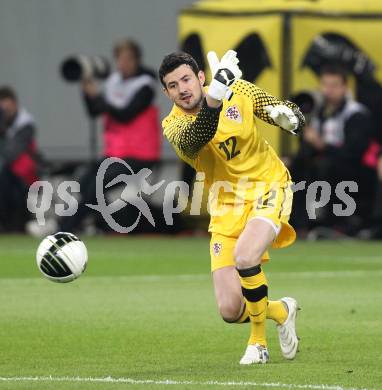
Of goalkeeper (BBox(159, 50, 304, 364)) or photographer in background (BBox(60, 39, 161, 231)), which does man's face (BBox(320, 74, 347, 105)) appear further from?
goalkeeper (BBox(159, 50, 304, 364))

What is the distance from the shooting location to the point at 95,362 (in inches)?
357

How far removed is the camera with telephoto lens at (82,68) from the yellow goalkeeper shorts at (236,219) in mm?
10015

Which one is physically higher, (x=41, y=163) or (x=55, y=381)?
(x=55, y=381)

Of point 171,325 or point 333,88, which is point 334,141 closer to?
point 333,88

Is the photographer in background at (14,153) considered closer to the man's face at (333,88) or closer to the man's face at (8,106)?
the man's face at (8,106)

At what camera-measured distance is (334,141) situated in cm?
1986

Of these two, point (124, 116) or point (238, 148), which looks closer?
point (238, 148)

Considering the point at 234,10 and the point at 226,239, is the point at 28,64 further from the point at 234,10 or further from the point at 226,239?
the point at 226,239

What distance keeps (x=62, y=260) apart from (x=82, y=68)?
10083 mm

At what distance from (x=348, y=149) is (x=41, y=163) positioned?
4900 millimetres

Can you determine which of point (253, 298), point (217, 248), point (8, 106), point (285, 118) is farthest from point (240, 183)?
point (8, 106)

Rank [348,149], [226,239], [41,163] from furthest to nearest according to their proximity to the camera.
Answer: [41,163] < [348,149] < [226,239]

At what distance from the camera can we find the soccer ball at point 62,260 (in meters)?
9.70

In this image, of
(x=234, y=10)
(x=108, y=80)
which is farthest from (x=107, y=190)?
(x=234, y=10)
